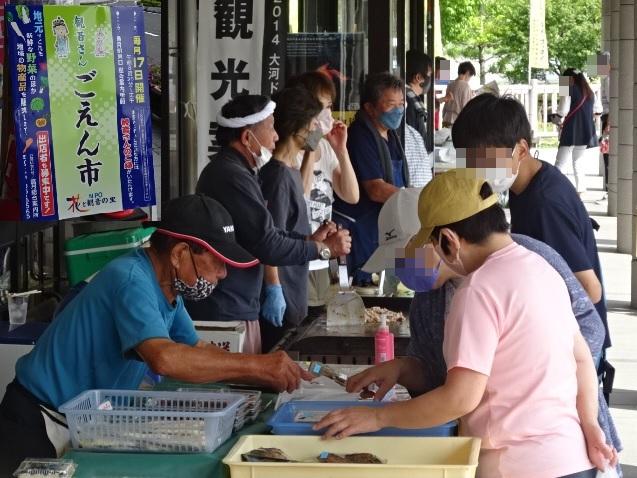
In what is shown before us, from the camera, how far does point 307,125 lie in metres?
6.38

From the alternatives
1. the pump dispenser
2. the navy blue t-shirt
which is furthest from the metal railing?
the navy blue t-shirt

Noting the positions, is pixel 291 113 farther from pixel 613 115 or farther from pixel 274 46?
pixel 613 115

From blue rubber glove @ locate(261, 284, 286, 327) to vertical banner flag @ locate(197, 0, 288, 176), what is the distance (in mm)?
1876

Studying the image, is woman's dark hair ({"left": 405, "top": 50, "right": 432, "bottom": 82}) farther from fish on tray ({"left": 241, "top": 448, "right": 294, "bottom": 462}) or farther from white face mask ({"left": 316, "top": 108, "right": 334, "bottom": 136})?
fish on tray ({"left": 241, "top": 448, "right": 294, "bottom": 462})

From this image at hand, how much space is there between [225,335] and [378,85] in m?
3.30

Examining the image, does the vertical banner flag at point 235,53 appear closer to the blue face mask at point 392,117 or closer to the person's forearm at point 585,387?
the blue face mask at point 392,117

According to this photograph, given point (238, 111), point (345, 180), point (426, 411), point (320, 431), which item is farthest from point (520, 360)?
point (345, 180)

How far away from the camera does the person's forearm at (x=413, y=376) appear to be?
3.98 metres

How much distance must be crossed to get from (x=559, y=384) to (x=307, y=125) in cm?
335

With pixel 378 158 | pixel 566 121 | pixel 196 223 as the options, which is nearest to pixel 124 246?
pixel 378 158

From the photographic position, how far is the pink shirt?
319cm

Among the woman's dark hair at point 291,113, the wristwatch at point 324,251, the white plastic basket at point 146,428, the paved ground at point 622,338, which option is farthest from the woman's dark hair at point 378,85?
the white plastic basket at point 146,428

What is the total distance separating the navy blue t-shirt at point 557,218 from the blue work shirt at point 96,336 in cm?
144

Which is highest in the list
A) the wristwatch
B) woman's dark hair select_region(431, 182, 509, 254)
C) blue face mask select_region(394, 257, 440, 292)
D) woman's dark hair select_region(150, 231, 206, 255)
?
woman's dark hair select_region(431, 182, 509, 254)
